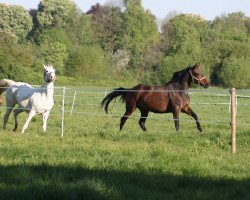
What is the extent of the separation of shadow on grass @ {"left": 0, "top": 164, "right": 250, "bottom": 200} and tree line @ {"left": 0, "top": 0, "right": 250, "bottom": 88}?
157 feet

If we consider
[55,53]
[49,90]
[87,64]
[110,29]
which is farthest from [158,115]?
[110,29]

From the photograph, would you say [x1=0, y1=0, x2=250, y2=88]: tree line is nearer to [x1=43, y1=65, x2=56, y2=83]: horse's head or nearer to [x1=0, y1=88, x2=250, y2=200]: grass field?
[x1=43, y1=65, x2=56, y2=83]: horse's head

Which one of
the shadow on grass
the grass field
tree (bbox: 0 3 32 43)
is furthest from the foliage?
the shadow on grass

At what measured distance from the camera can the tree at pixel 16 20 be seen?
3590 inches

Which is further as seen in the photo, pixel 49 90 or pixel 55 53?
pixel 55 53

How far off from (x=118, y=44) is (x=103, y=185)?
7821 cm

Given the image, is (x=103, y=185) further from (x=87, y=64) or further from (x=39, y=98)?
(x=87, y=64)

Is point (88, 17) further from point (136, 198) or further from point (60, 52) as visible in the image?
point (136, 198)

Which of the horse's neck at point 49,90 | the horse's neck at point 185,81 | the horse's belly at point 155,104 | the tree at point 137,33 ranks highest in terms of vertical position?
the tree at point 137,33

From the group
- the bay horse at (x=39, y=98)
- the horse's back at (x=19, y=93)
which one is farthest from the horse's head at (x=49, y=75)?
the horse's back at (x=19, y=93)

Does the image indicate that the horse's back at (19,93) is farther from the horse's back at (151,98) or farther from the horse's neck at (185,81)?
the horse's neck at (185,81)

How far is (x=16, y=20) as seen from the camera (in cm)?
9394

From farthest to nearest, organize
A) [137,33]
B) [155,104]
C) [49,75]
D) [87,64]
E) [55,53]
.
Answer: [137,33]
[55,53]
[87,64]
[155,104]
[49,75]

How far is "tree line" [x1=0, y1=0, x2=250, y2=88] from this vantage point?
65.2 meters
